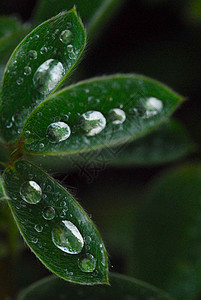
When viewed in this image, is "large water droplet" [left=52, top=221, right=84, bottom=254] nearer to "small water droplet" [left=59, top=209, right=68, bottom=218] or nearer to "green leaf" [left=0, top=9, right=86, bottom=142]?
"small water droplet" [left=59, top=209, right=68, bottom=218]

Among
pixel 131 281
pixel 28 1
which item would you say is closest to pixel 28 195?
pixel 131 281

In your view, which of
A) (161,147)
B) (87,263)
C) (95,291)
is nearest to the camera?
(87,263)

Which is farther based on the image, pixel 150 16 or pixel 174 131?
pixel 150 16

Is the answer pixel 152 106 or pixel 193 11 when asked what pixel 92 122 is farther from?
pixel 193 11

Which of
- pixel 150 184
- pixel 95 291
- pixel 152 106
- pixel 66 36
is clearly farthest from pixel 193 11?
pixel 95 291

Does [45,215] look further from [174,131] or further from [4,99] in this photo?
[174,131]

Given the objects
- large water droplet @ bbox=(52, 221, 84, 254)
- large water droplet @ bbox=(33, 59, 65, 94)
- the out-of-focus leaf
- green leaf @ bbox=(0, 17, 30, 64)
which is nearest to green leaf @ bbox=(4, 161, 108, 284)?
large water droplet @ bbox=(52, 221, 84, 254)
